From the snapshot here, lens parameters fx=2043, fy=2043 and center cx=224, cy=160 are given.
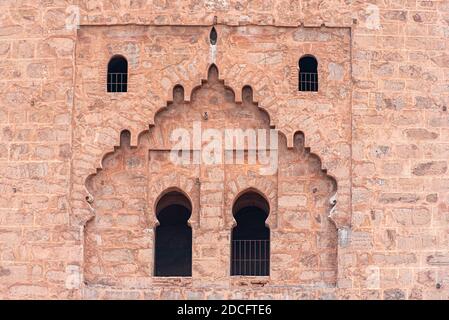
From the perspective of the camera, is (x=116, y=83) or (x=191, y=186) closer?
(x=191, y=186)

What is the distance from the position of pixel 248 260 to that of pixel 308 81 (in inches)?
106

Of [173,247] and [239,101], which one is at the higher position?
[239,101]

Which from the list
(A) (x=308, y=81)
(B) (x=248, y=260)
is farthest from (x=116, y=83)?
(B) (x=248, y=260)

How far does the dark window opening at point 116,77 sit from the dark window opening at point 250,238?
88.1 inches

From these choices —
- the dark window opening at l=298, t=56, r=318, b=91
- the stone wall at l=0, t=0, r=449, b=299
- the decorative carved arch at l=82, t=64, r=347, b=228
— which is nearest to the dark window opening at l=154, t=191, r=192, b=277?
the decorative carved arch at l=82, t=64, r=347, b=228

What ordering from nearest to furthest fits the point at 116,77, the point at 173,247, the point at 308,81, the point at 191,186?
the point at 191,186
the point at 308,81
the point at 116,77
the point at 173,247

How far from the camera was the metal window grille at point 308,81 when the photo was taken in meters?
27.9

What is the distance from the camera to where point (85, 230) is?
27453mm

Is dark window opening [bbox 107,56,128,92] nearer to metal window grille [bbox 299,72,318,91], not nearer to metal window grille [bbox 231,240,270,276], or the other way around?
metal window grille [bbox 299,72,318,91]

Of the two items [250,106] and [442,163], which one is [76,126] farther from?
[442,163]

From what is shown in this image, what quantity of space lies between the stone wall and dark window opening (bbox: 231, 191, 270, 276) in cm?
101

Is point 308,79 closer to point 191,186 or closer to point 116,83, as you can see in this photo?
point 191,186

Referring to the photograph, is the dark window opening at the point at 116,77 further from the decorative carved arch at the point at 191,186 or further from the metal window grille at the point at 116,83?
the decorative carved arch at the point at 191,186

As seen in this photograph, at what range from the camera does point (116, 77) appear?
2814cm
